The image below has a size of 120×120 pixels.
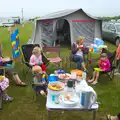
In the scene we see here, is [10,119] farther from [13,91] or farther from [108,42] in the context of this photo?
[108,42]

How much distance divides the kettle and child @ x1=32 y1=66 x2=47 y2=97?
146 cm

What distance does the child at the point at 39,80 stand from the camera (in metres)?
4.23

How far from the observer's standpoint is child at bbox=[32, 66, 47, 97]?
4.23 meters

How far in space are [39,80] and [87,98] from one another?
5.39 feet

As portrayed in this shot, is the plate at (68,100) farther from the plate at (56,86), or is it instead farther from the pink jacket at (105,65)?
the pink jacket at (105,65)

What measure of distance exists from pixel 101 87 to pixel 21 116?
2.33m

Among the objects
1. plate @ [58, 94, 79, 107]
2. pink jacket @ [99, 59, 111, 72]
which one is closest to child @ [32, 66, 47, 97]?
plate @ [58, 94, 79, 107]

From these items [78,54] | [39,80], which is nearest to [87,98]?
[39,80]

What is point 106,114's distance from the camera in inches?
159

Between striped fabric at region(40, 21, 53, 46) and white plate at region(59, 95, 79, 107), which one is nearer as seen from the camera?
white plate at region(59, 95, 79, 107)

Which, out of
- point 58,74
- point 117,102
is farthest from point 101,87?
point 58,74

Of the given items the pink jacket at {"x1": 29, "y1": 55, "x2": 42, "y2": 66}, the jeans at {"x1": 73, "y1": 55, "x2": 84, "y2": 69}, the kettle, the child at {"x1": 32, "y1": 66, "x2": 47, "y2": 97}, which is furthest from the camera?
the jeans at {"x1": 73, "y1": 55, "x2": 84, "y2": 69}

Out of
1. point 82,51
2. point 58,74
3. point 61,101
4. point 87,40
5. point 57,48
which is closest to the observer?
point 61,101

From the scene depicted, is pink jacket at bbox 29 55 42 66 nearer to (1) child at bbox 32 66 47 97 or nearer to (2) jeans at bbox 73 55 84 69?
(1) child at bbox 32 66 47 97
